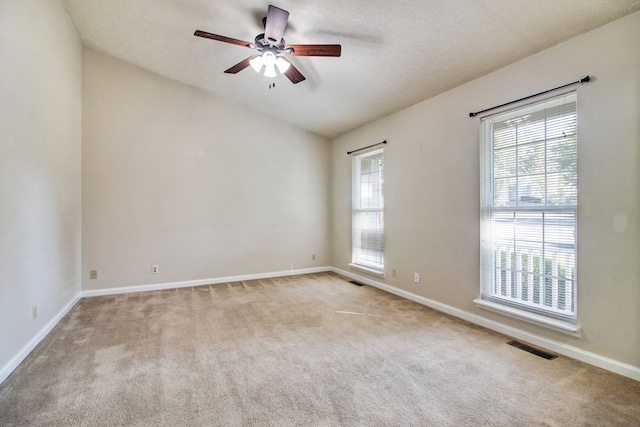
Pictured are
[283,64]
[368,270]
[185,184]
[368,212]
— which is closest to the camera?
[283,64]

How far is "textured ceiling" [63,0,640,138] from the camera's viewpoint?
7.52 feet

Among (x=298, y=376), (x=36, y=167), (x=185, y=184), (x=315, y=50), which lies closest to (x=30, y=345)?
(x=36, y=167)

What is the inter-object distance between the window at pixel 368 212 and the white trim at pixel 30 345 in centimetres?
384

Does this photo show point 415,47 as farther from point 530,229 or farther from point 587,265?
point 587,265

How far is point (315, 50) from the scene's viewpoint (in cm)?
254

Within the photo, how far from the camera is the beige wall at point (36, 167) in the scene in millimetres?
2244

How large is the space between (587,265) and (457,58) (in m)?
2.06

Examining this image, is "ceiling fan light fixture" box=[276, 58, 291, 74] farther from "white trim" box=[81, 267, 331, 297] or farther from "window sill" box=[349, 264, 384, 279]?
"white trim" box=[81, 267, 331, 297]

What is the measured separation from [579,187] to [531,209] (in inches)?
16.0

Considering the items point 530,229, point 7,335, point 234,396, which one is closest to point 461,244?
point 530,229

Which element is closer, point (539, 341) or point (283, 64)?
point (539, 341)

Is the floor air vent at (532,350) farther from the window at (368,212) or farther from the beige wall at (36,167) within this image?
the beige wall at (36,167)

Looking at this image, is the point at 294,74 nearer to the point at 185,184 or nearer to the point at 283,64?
the point at 283,64

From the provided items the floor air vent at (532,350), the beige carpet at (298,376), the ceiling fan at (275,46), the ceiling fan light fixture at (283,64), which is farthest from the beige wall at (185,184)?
the floor air vent at (532,350)
